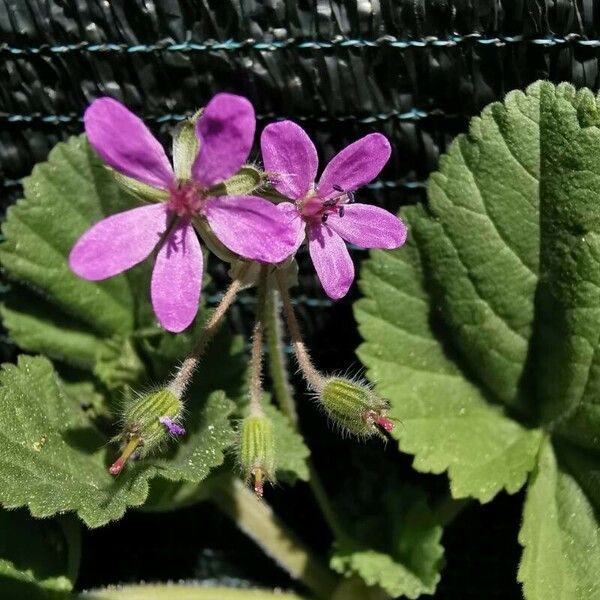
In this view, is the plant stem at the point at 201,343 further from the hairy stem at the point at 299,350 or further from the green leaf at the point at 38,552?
the green leaf at the point at 38,552

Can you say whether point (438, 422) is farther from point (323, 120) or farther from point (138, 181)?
point (138, 181)

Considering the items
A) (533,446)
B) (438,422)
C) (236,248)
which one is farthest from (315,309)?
(236,248)

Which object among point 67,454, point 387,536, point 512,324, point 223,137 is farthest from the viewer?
point 387,536

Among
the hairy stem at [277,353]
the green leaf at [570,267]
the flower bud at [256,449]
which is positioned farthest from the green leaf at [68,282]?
the green leaf at [570,267]

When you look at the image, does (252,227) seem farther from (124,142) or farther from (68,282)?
(68,282)

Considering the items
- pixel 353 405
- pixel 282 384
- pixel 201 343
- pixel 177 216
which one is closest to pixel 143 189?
pixel 177 216
